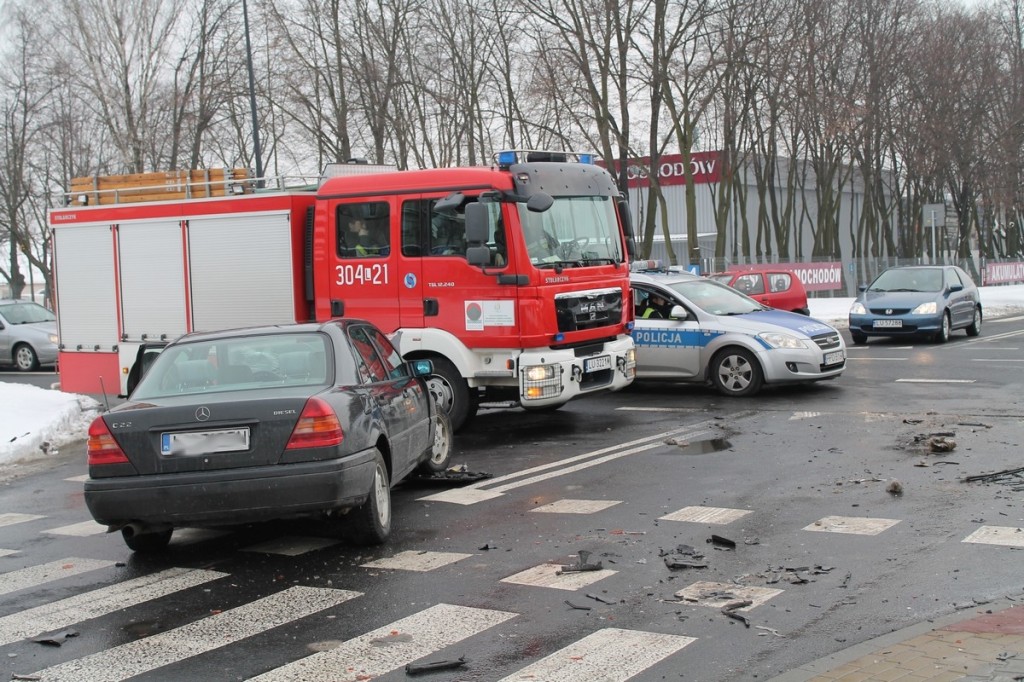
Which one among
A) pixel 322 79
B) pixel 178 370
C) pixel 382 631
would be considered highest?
pixel 322 79

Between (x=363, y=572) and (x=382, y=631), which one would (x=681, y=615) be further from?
(x=363, y=572)

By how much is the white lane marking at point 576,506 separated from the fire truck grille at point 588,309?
348 cm

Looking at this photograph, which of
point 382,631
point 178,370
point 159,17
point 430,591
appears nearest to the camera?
point 382,631

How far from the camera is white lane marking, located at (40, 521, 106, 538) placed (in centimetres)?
849

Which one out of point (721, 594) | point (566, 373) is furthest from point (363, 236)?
point (721, 594)

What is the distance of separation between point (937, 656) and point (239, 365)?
15.7 ft

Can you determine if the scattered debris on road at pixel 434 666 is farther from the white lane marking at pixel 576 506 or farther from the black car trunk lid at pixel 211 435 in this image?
the white lane marking at pixel 576 506

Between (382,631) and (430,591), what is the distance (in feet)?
2.34

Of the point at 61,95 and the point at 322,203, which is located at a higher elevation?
the point at 61,95

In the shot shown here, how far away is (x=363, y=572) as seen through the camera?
22.2ft

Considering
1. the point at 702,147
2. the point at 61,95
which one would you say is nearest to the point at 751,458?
the point at 61,95

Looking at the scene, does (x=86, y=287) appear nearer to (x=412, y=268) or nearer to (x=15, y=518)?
(x=412, y=268)

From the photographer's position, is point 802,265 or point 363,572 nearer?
point 363,572

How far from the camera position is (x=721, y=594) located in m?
5.96
